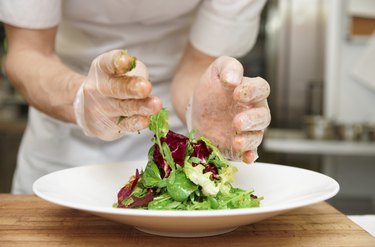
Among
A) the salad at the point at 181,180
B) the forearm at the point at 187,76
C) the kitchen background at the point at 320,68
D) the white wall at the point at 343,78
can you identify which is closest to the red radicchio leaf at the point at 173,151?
the salad at the point at 181,180

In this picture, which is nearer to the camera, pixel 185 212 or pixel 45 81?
pixel 185 212

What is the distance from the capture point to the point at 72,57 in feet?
5.23

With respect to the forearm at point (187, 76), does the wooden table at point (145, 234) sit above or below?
below

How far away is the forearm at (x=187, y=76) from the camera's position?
1.43 m

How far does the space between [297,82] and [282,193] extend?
2.72 meters

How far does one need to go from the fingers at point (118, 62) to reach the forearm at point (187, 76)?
1.70ft

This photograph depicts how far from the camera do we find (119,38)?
155 centimetres

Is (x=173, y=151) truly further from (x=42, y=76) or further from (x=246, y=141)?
(x=42, y=76)

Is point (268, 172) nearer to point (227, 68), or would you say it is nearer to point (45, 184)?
point (227, 68)

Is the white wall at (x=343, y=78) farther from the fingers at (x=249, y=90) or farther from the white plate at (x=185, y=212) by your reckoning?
the fingers at (x=249, y=90)

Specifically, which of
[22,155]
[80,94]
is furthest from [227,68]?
[22,155]

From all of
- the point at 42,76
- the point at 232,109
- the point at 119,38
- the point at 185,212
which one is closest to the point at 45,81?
the point at 42,76

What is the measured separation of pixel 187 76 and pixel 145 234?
66 cm

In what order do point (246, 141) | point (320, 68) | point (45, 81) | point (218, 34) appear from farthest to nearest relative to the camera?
1. point (320, 68)
2. point (218, 34)
3. point (45, 81)
4. point (246, 141)
